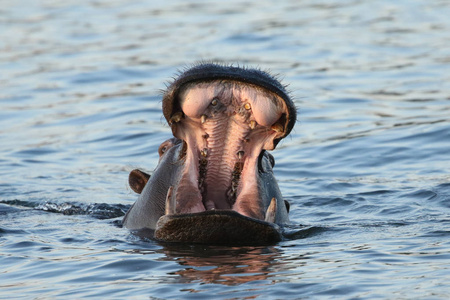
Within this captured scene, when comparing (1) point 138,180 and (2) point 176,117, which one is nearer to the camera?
(2) point 176,117

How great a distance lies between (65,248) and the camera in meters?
7.50

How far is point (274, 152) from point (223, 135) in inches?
233

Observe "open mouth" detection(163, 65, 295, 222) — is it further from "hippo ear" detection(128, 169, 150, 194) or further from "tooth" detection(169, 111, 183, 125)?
"hippo ear" detection(128, 169, 150, 194)

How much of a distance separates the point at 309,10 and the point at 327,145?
38.9 feet

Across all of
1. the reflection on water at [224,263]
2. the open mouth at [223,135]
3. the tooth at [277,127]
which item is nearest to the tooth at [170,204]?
the open mouth at [223,135]

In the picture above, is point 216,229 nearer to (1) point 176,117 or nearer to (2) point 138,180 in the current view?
(1) point 176,117

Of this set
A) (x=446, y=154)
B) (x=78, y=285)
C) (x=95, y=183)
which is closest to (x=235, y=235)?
(x=78, y=285)

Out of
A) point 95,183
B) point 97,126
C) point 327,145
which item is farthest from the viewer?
point 97,126

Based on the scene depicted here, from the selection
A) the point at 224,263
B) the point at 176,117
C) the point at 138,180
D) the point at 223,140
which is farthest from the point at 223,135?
the point at 138,180

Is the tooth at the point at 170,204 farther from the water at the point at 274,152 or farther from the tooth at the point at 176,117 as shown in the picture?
the tooth at the point at 176,117

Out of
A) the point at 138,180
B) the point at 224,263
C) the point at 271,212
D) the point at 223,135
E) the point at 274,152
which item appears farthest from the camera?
the point at 274,152

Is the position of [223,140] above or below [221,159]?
above

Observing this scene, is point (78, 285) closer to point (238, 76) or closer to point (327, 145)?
point (238, 76)

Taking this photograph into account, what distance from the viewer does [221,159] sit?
682 cm
